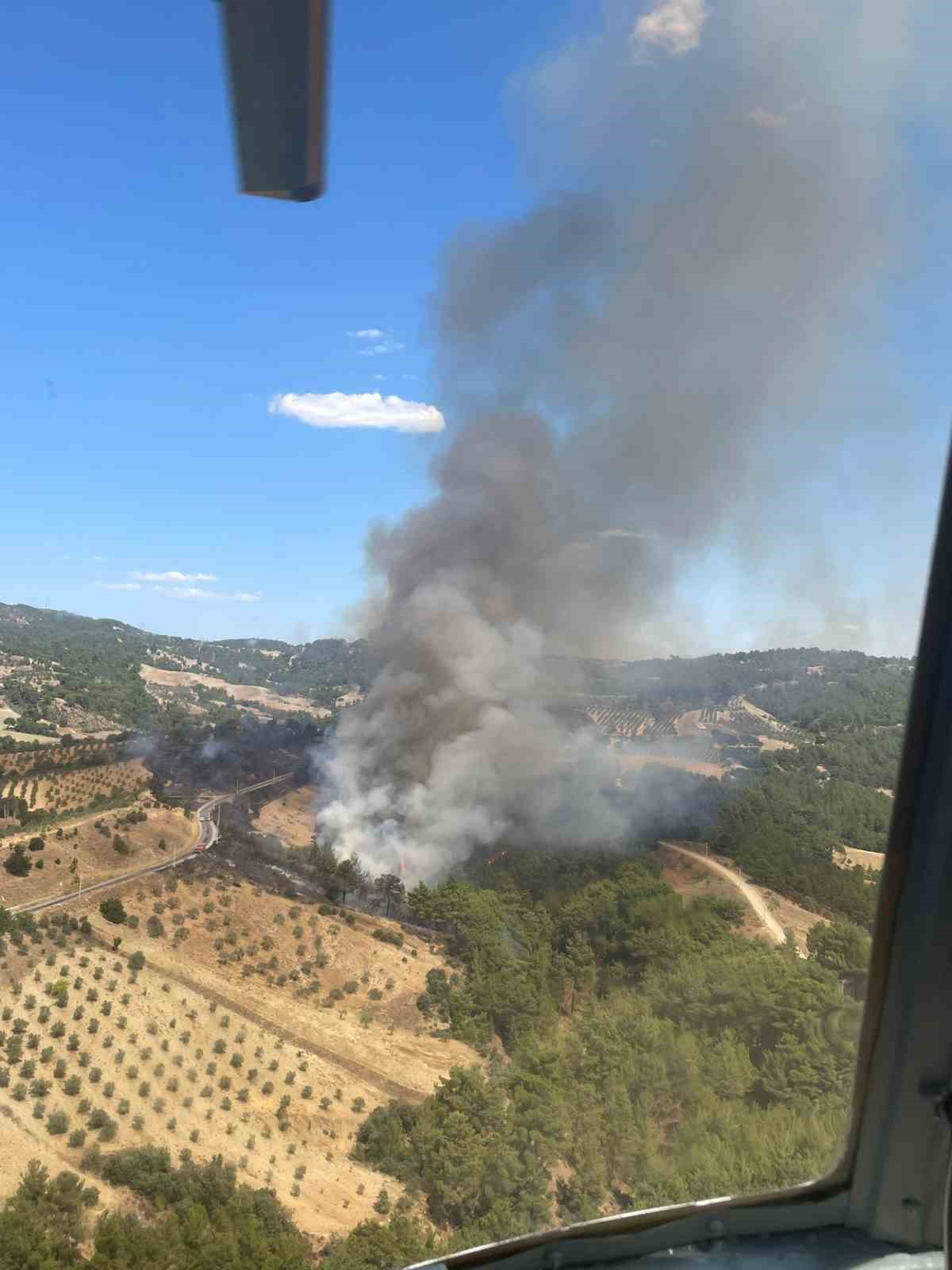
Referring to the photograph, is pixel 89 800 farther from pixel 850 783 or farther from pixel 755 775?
pixel 850 783

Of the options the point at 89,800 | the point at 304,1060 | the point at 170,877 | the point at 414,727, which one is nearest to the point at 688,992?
the point at 304,1060

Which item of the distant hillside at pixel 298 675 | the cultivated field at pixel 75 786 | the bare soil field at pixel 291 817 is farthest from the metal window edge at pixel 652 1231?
the bare soil field at pixel 291 817

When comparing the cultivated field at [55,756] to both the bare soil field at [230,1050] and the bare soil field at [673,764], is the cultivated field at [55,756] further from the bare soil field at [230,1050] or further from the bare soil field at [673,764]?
the bare soil field at [673,764]

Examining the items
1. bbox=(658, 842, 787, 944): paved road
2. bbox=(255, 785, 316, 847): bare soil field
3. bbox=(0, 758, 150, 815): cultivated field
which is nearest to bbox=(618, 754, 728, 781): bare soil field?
bbox=(658, 842, 787, 944): paved road

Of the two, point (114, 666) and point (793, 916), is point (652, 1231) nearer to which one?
point (793, 916)

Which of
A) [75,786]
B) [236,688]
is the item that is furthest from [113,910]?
[236,688]
